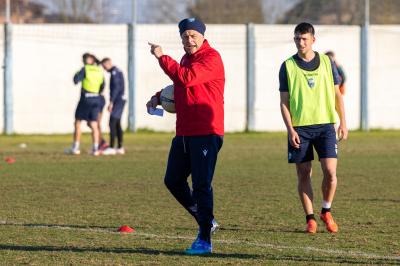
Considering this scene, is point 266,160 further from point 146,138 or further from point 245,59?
point 245,59

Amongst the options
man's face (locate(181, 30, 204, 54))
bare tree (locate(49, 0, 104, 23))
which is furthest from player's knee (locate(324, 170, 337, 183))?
bare tree (locate(49, 0, 104, 23))

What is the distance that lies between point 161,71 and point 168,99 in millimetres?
24579

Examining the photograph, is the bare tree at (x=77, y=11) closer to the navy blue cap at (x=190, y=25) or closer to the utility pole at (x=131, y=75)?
the utility pole at (x=131, y=75)

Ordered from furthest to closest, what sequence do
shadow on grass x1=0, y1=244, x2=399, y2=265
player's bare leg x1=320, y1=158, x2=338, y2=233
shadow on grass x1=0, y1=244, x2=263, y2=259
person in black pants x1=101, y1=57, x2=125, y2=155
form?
person in black pants x1=101, y1=57, x2=125, y2=155
player's bare leg x1=320, y1=158, x2=338, y2=233
shadow on grass x1=0, y1=244, x2=263, y2=259
shadow on grass x1=0, y1=244, x2=399, y2=265

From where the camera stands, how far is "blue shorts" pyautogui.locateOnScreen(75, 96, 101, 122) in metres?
22.3

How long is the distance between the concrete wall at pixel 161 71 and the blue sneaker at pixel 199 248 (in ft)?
78.5

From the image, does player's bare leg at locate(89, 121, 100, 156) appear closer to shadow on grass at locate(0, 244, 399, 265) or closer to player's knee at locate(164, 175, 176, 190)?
shadow on grass at locate(0, 244, 399, 265)

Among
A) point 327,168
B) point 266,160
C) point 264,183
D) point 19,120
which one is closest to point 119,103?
point 266,160

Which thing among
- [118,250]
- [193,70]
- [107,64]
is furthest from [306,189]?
[107,64]

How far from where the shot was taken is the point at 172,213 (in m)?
12.3

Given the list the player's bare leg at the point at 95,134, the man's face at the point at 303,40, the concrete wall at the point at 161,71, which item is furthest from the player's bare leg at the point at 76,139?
the man's face at the point at 303,40

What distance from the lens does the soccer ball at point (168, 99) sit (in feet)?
31.0

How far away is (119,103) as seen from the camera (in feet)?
75.6

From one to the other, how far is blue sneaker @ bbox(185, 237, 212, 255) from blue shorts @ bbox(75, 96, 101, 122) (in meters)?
13.5
